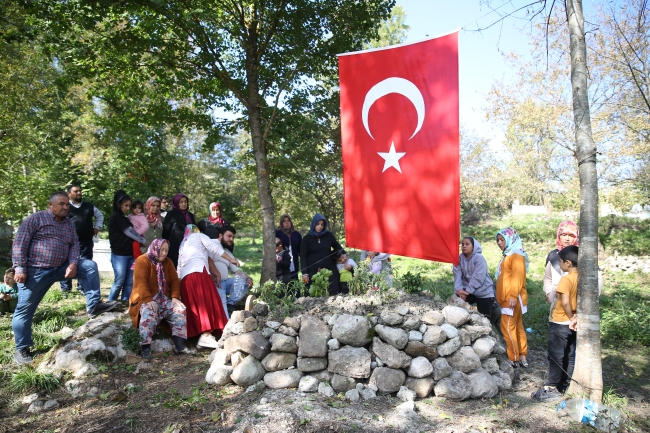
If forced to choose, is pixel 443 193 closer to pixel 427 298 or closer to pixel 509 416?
pixel 427 298

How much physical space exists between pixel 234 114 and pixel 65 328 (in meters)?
4.81

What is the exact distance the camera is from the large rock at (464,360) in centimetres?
427

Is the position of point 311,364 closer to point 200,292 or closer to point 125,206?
point 200,292

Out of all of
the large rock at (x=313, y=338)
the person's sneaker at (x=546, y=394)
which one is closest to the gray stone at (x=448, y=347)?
the person's sneaker at (x=546, y=394)

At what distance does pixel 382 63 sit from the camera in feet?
14.8

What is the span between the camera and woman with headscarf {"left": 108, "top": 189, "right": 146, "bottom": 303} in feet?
20.1

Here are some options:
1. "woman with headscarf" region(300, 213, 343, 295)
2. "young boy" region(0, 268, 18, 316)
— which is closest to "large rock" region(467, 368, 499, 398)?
"woman with headscarf" region(300, 213, 343, 295)

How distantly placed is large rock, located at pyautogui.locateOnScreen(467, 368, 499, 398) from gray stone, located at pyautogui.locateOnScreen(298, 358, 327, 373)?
1525 millimetres

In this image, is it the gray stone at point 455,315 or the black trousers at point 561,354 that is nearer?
the black trousers at point 561,354

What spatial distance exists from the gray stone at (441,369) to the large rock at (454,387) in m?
0.04

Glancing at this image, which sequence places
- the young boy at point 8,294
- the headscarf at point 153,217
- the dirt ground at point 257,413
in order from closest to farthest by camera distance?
the dirt ground at point 257,413 → the young boy at point 8,294 → the headscarf at point 153,217

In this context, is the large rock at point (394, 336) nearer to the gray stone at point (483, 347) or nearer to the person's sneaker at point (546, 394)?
the gray stone at point (483, 347)

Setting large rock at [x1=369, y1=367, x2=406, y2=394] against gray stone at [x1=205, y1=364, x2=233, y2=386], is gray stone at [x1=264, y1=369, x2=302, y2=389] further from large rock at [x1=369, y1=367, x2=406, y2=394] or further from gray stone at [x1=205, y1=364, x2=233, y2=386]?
large rock at [x1=369, y1=367, x2=406, y2=394]

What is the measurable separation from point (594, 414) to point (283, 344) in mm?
2869
